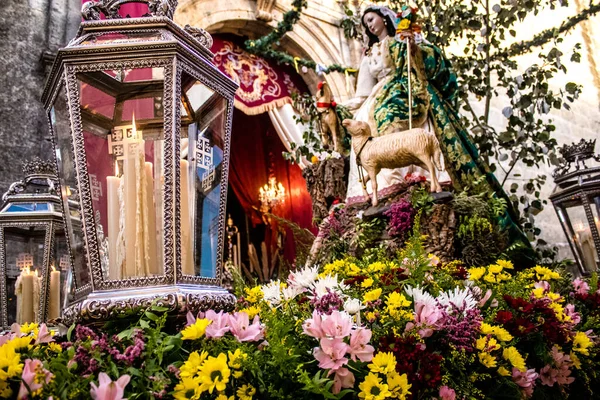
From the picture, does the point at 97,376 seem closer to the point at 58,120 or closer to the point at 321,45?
the point at 58,120

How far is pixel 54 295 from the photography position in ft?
7.10

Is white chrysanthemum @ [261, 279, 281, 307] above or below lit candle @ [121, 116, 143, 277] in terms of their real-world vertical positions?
below

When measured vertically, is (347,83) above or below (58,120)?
above

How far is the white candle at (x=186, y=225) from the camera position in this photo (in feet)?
4.52

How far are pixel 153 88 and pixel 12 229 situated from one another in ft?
4.08

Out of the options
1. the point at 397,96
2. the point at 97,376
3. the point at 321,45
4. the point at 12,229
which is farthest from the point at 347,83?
the point at 97,376

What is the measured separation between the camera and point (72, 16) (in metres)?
5.79

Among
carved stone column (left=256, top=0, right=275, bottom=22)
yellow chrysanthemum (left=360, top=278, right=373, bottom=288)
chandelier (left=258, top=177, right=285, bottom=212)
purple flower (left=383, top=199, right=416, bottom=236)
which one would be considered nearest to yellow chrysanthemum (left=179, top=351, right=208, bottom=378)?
yellow chrysanthemum (left=360, top=278, right=373, bottom=288)

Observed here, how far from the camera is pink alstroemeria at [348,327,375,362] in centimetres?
110

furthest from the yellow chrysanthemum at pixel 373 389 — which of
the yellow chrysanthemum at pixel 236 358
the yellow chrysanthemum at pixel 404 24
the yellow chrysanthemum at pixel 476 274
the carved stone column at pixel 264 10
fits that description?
the carved stone column at pixel 264 10

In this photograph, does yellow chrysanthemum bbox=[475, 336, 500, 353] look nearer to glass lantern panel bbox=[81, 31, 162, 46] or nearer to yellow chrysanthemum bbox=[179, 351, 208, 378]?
yellow chrysanthemum bbox=[179, 351, 208, 378]

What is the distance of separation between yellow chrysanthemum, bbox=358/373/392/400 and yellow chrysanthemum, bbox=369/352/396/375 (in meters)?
0.02

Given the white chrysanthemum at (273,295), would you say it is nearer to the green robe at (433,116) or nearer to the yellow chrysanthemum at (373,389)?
the yellow chrysanthemum at (373,389)

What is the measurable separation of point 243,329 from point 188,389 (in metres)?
0.21
